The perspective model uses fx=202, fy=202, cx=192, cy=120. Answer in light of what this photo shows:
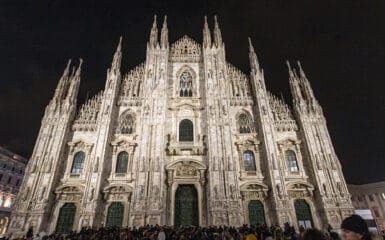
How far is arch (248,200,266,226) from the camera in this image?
1991cm

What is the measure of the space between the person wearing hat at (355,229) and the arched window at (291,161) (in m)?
21.3

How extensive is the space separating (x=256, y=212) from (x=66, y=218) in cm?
1852

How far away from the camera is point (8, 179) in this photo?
39.7 meters

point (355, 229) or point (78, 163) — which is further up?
point (78, 163)

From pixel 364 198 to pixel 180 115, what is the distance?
173 ft

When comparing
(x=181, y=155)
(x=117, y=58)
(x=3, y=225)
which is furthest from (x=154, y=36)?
(x=3, y=225)

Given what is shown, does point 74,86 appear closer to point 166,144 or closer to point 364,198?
point 166,144

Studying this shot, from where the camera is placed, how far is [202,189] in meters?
20.7

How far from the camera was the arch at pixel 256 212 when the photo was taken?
65.3 feet

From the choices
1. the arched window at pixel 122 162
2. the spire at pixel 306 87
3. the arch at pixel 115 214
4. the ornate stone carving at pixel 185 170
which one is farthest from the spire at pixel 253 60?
the arch at pixel 115 214

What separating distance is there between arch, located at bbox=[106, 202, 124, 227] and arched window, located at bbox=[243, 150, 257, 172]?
1361 centimetres

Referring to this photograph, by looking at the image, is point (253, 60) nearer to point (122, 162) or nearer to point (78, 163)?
point (122, 162)

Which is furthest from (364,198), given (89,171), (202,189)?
(89,171)

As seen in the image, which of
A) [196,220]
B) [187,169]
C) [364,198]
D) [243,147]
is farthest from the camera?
[364,198]
